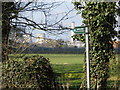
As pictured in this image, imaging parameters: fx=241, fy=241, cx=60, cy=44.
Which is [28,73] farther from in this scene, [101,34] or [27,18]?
[27,18]

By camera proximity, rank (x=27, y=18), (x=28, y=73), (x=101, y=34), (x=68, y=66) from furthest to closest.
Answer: (x=27, y=18) < (x=68, y=66) < (x=101, y=34) < (x=28, y=73)

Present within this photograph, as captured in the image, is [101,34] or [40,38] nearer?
[101,34]

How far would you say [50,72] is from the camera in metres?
4.20

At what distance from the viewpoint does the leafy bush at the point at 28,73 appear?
13.0 ft

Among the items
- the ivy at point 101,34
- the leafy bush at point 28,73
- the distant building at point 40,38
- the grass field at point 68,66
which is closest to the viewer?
the leafy bush at point 28,73

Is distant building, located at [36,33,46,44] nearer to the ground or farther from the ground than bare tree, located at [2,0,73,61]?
nearer to the ground

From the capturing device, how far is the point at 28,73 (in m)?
3.95

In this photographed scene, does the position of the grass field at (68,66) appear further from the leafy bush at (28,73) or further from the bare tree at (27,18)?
the bare tree at (27,18)

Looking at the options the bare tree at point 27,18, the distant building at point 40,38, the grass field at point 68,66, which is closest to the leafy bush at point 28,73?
the grass field at point 68,66

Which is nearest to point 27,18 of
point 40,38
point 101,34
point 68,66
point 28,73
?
point 40,38

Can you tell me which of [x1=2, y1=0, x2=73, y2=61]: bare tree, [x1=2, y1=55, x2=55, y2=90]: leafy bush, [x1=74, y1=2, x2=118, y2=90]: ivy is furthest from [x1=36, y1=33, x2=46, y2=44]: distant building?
[x1=74, y1=2, x2=118, y2=90]: ivy

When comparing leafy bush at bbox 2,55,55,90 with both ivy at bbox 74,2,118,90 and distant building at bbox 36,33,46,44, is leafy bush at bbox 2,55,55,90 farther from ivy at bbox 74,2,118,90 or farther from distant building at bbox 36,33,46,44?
ivy at bbox 74,2,118,90

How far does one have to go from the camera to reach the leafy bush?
3.96 meters

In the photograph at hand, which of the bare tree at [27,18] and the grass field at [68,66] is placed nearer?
the grass field at [68,66]
